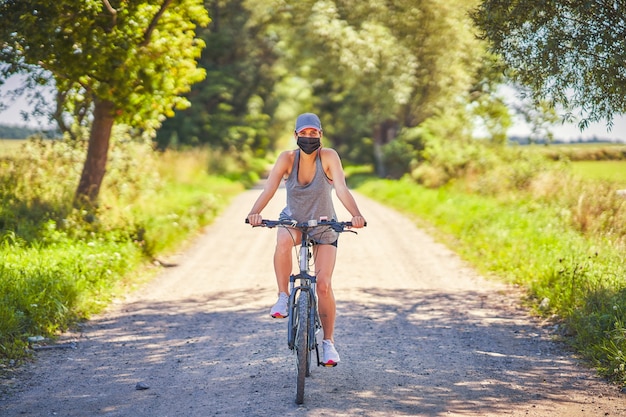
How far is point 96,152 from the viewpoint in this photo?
46.5ft

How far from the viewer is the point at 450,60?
30031 millimetres

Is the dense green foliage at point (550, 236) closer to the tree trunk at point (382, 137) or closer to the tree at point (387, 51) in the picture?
A: the tree at point (387, 51)

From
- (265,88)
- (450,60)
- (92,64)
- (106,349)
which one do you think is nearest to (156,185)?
(92,64)

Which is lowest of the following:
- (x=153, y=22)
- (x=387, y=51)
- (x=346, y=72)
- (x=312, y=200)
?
(x=312, y=200)

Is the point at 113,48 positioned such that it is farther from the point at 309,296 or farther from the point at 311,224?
the point at 309,296

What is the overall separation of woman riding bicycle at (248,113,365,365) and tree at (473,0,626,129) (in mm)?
3812

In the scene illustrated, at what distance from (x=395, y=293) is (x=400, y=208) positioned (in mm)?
14165

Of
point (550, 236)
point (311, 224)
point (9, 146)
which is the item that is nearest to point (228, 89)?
point (9, 146)

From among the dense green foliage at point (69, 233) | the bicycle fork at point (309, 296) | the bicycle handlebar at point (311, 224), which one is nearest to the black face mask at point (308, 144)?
the bicycle handlebar at point (311, 224)

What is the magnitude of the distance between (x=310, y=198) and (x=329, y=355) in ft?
4.35

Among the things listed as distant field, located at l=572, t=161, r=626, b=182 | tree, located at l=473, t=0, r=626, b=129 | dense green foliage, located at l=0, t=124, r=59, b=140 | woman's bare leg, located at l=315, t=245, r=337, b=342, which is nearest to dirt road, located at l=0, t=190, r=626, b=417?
woman's bare leg, located at l=315, t=245, r=337, b=342

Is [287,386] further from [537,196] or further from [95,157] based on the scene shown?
[537,196]

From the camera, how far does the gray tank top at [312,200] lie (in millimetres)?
6012

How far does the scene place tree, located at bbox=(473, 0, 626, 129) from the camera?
8.36 meters
